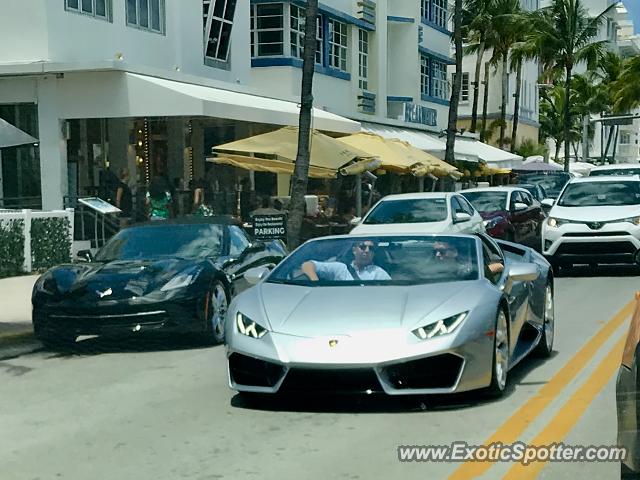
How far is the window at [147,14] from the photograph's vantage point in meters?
24.7

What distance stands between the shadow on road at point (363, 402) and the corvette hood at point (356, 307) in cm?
50

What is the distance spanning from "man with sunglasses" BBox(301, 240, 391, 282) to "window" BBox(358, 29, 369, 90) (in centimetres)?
3220

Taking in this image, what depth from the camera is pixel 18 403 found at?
8.45 m

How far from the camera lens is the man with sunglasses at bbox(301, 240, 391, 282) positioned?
27.7 feet

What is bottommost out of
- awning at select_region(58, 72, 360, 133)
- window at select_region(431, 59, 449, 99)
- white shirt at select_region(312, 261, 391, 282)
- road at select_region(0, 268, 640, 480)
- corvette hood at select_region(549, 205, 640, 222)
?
road at select_region(0, 268, 640, 480)

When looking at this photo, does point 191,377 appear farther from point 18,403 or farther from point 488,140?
point 488,140

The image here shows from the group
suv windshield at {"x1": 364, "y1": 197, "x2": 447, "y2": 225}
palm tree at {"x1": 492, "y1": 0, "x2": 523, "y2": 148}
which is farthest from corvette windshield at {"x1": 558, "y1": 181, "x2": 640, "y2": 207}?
palm tree at {"x1": 492, "y1": 0, "x2": 523, "y2": 148}

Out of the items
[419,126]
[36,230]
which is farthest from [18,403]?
[419,126]

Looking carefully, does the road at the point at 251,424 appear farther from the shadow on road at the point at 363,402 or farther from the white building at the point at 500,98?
the white building at the point at 500,98

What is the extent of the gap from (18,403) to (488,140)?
6010cm

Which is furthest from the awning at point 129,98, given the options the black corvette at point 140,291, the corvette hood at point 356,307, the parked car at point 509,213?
the corvette hood at point 356,307

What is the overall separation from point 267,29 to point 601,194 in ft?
54.7

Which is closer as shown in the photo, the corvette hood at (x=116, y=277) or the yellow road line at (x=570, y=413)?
the yellow road line at (x=570, y=413)

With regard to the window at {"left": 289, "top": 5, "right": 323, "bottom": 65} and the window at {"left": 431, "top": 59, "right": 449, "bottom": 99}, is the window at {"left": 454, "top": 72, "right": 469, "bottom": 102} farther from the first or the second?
the window at {"left": 289, "top": 5, "right": 323, "bottom": 65}
